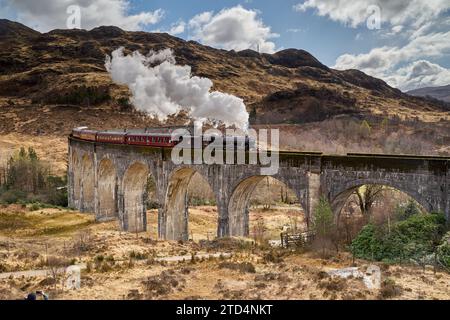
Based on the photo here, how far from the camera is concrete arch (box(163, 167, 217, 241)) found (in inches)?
941

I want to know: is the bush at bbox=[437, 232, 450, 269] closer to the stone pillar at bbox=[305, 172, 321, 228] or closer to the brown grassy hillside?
the stone pillar at bbox=[305, 172, 321, 228]

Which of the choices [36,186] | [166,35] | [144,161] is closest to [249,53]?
[166,35]

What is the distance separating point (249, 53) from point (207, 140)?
14465 centimetres

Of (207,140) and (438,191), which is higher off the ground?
(207,140)

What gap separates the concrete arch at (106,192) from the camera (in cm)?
3306

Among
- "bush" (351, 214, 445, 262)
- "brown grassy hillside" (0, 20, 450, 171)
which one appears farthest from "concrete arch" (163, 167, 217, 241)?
"brown grassy hillside" (0, 20, 450, 171)

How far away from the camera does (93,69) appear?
105 metres

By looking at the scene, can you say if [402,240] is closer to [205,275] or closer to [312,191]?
[312,191]

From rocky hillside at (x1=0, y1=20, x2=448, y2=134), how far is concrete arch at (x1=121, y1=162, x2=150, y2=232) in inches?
2050

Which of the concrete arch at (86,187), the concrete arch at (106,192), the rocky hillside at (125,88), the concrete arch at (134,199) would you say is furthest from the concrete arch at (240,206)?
the rocky hillside at (125,88)

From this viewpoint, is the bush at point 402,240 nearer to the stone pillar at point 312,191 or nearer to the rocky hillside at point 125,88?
the stone pillar at point 312,191

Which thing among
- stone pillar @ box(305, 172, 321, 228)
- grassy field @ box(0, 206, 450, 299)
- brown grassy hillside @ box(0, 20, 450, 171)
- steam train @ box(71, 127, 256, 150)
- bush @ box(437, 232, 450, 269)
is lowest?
grassy field @ box(0, 206, 450, 299)

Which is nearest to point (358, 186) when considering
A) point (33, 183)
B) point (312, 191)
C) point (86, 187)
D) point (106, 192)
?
point (312, 191)
